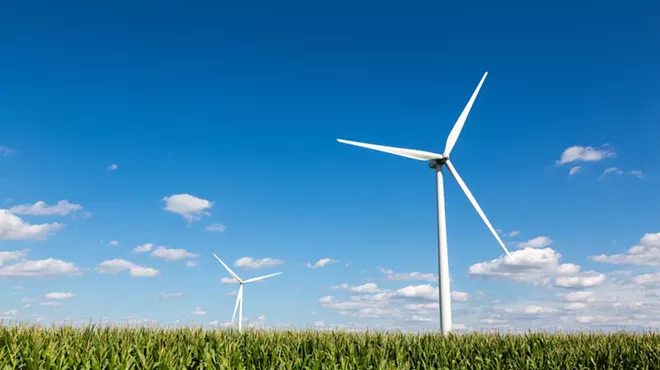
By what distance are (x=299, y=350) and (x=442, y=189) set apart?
14511 millimetres

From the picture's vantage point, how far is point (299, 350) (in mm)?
19062

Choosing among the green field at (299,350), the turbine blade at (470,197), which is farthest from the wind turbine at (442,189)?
the green field at (299,350)

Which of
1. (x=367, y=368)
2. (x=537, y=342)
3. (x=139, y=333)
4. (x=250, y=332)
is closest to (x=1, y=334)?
(x=139, y=333)

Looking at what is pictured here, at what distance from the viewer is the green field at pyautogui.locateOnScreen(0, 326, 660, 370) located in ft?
51.0

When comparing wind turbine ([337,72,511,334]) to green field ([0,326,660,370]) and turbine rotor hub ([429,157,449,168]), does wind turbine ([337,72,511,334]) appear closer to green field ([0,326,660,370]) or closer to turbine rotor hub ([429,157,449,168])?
turbine rotor hub ([429,157,449,168])

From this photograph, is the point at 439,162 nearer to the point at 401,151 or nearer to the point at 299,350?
the point at 401,151

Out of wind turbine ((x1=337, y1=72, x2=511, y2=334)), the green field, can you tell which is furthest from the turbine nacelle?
the green field

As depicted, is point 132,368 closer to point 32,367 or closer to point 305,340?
point 32,367

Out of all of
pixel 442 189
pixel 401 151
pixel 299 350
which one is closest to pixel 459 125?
pixel 401 151

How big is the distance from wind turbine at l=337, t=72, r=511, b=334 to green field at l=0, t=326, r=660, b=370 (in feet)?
15.6

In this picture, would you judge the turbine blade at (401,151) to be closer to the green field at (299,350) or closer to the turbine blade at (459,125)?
the turbine blade at (459,125)

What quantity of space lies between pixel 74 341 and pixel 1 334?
2.74 meters

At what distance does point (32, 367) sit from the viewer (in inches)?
579

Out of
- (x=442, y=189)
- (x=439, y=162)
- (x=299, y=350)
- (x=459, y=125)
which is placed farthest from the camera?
(x=459, y=125)
